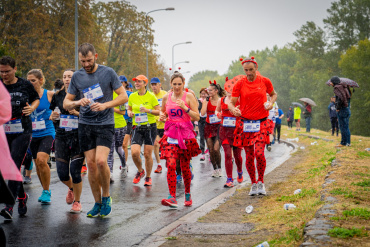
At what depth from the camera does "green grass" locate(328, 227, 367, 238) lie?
4691 mm

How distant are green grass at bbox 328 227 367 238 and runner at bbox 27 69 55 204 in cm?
495

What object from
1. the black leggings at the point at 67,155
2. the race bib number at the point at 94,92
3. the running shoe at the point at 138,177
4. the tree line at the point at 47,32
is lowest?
the running shoe at the point at 138,177

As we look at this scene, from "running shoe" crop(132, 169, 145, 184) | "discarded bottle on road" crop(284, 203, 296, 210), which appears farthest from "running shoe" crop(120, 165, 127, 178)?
"discarded bottle on road" crop(284, 203, 296, 210)

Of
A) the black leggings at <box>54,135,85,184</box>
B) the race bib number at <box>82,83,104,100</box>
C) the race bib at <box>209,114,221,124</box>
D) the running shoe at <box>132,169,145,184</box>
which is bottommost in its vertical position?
the running shoe at <box>132,169,145,184</box>

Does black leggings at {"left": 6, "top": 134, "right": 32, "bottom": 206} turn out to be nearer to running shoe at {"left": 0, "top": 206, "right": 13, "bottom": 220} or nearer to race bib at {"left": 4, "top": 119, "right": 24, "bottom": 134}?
race bib at {"left": 4, "top": 119, "right": 24, "bottom": 134}

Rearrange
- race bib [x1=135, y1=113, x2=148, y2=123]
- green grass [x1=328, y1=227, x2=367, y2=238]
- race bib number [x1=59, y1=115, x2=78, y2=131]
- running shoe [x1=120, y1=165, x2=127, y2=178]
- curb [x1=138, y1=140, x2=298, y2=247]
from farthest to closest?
running shoe [x1=120, y1=165, x2=127, y2=178] < race bib [x1=135, y1=113, x2=148, y2=123] < race bib number [x1=59, y1=115, x2=78, y2=131] < curb [x1=138, y1=140, x2=298, y2=247] < green grass [x1=328, y1=227, x2=367, y2=238]

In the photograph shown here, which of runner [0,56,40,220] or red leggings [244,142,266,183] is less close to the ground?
runner [0,56,40,220]

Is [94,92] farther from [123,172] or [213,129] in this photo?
[123,172]

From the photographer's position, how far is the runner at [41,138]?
321 inches

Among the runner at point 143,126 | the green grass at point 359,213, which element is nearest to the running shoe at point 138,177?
the runner at point 143,126

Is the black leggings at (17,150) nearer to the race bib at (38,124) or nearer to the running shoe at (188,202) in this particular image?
the race bib at (38,124)

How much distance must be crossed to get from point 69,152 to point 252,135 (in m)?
3.01

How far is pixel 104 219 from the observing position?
7.01m

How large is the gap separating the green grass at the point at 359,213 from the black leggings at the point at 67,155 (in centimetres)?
380
